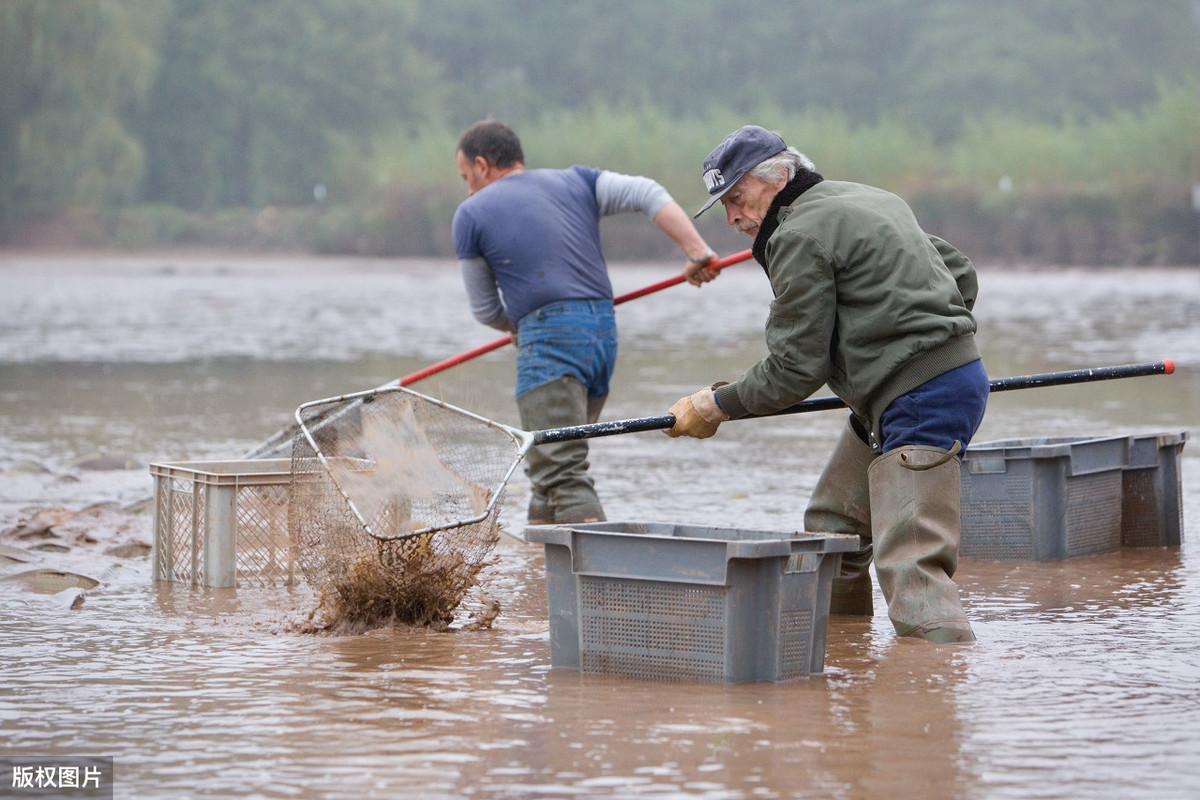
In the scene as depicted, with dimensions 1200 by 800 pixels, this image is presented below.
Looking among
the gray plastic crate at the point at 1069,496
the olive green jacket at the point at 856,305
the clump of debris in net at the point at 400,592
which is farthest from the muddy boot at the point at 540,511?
the olive green jacket at the point at 856,305

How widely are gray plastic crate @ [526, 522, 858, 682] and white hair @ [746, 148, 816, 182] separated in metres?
1.13

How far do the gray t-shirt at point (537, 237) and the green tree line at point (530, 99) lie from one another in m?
34.5

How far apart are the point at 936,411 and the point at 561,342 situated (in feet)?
8.90

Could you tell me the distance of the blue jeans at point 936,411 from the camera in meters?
5.88

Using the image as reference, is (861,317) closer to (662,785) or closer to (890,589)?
(890,589)

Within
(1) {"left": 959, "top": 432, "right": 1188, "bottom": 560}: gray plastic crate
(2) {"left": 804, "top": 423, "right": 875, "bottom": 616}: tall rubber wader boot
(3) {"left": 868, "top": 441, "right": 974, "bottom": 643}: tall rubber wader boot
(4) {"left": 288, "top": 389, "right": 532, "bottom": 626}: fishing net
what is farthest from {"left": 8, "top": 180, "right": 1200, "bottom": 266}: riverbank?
(3) {"left": 868, "top": 441, "right": 974, "bottom": 643}: tall rubber wader boot

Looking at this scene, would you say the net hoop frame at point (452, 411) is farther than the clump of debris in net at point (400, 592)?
No

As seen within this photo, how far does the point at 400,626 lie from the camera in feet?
21.3

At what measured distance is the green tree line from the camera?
48.1 m

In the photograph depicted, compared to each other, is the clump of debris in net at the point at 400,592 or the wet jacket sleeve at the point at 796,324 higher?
the wet jacket sleeve at the point at 796,324

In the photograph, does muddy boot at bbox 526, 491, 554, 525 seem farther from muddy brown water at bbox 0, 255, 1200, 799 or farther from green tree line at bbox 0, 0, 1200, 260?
green tree line at bbox 0, 0, 1200, 260

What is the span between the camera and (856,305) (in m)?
5.85

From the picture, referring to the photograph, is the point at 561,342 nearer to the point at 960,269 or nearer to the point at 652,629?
the point at 960,269

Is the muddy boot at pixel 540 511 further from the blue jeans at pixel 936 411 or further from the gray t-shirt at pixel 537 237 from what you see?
the blue jeans at pixel 936 411
